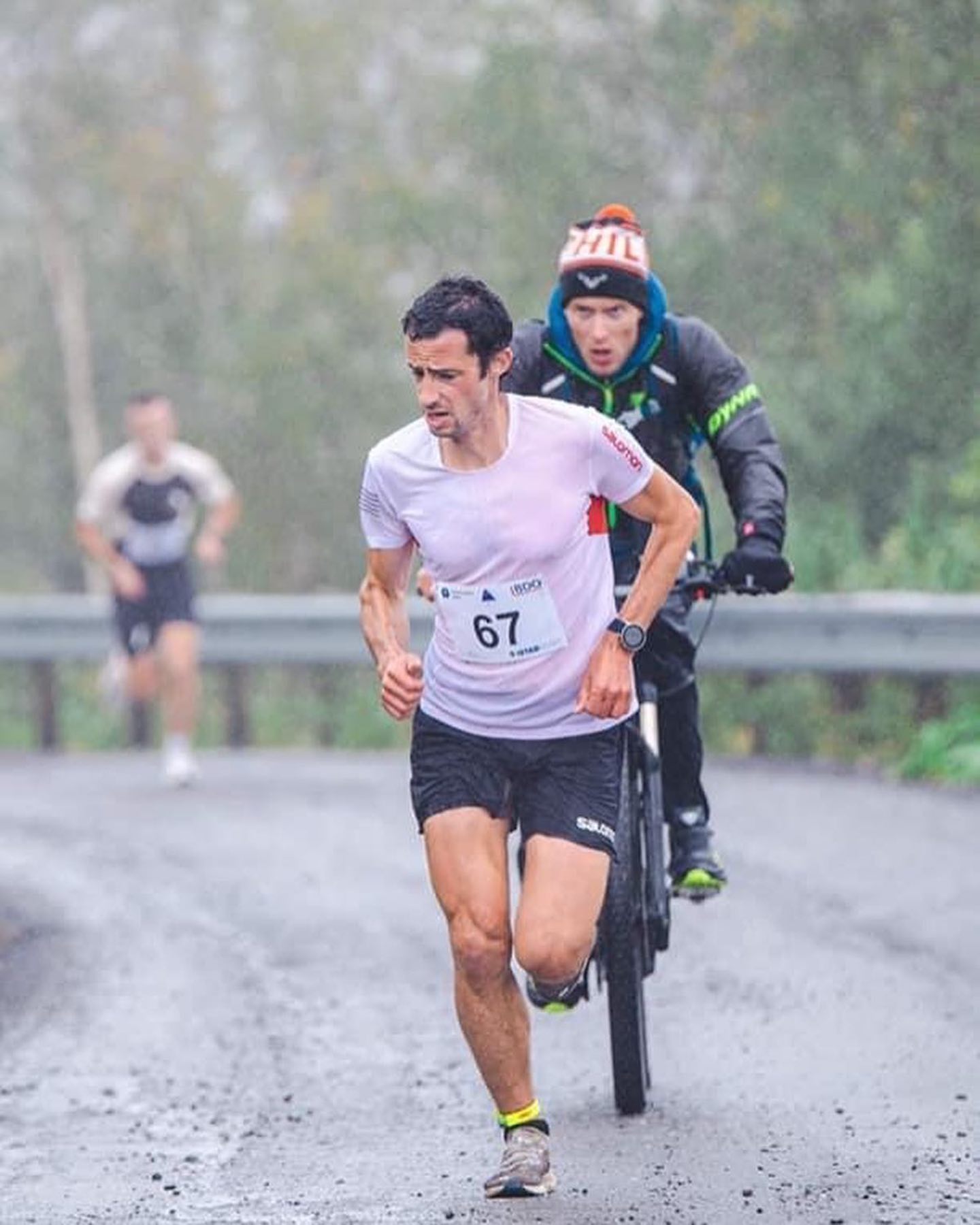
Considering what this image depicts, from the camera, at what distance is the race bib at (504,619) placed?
20.1 ft

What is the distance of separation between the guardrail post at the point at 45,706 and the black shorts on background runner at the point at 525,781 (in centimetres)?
1364

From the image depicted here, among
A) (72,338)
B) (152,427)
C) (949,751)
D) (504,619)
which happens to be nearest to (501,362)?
(504,619)

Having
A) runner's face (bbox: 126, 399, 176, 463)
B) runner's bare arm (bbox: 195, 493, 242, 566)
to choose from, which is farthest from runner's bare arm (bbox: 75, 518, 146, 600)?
runner's face (bbox: 126, 399, 176, 463)

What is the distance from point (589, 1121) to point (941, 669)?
7.75 metres

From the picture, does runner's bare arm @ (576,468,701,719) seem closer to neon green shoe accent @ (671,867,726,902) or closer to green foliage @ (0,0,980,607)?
neon green shoe accent @ (671,867,726,902)

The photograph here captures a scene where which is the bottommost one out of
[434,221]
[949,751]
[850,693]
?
[949,751]

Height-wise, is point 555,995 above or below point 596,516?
below

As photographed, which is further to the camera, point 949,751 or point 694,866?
point 949,751

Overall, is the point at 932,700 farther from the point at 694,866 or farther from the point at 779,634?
the point at 694,866

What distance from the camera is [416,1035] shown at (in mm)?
8367

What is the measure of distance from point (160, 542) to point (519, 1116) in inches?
379

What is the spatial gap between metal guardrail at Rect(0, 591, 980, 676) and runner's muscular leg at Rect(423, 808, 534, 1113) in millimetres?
8339

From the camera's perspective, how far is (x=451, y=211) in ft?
129

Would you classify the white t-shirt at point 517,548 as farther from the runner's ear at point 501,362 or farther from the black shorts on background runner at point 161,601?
the black shorts on background runner at point 161,601
